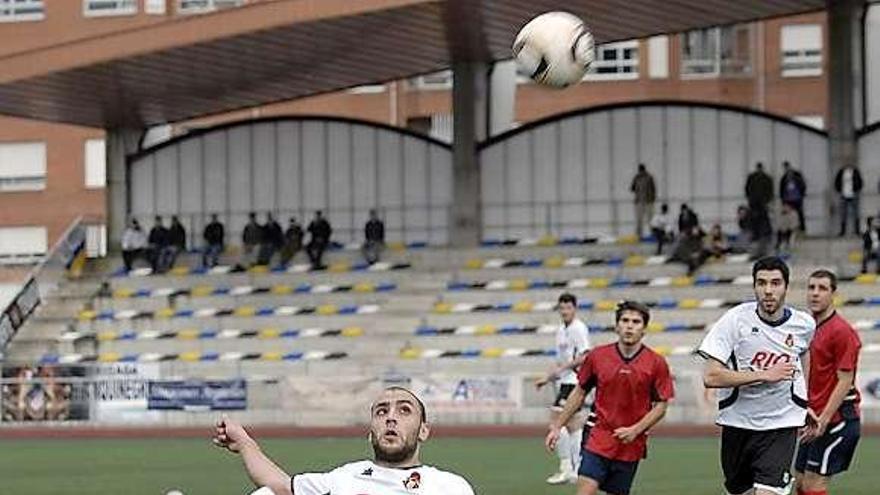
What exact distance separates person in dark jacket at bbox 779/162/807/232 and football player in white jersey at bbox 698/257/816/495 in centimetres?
3110

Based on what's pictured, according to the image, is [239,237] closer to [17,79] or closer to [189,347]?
[189,347]

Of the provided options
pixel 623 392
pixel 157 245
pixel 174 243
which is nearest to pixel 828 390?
pixel 623 392

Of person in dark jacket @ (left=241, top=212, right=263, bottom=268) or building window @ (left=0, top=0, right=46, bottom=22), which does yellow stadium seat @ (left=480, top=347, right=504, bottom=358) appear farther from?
building window @ (left=0, top=0, right=46, bottom=22)

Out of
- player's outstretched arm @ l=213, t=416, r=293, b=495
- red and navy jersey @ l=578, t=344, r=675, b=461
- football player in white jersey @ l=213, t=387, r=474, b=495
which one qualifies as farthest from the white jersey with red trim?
red and navy jersey @ l=578, t=344, r=675, b=461

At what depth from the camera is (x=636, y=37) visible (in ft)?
145

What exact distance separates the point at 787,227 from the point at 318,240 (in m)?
10.7

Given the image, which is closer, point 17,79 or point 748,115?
point 17,79

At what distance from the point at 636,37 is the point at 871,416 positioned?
11256 millimetres

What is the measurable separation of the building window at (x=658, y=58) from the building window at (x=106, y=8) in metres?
17.4

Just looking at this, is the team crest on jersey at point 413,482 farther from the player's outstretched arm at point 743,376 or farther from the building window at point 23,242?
the building window at point 23,242

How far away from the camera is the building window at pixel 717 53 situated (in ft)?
240

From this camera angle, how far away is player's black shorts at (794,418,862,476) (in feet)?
52.6

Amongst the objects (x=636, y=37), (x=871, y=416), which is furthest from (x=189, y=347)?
(x=871, y=416)

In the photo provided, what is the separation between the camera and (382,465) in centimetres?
915
